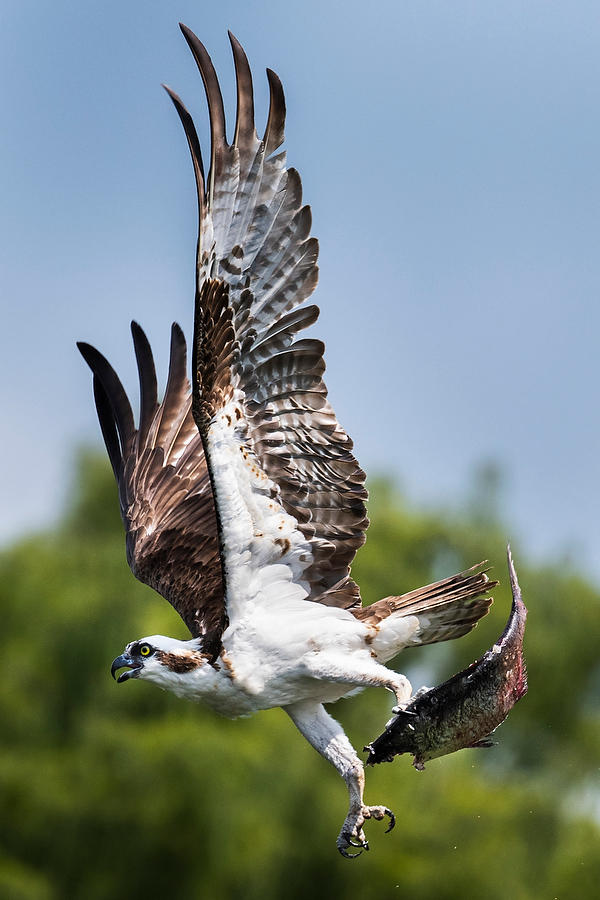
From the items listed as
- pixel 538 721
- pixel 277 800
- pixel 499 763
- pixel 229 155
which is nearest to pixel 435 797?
pixel 277 800

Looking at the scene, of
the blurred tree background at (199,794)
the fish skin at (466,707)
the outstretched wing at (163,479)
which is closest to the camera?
the fish skin at (466,707)

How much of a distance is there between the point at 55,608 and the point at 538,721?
11262 millimetres

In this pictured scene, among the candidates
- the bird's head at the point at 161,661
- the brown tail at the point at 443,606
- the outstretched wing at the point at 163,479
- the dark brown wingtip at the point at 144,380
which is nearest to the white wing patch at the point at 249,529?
the bird's head at the point at 161,661

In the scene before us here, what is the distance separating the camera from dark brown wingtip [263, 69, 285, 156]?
23.9ft

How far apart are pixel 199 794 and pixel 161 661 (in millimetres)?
15800

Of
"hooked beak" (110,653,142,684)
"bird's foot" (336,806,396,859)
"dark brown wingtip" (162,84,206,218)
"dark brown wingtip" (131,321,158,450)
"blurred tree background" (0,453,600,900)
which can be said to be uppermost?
"dark brown wingtip" (162,84,206,218)

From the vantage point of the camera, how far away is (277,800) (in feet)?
77.1

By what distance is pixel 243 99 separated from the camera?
23.9 ft

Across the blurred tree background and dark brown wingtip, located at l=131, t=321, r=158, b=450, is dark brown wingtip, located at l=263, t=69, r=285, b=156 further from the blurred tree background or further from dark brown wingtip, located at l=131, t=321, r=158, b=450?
the blurred tree background

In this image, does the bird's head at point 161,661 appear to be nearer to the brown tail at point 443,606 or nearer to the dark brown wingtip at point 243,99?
the brown tail at point 443,606

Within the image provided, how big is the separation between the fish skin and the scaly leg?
1.52 feet

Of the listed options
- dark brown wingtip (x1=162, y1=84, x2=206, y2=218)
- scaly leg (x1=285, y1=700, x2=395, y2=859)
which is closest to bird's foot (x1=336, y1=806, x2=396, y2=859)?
scaly leg (x1=285, y1=700, x2=395, y2=859)

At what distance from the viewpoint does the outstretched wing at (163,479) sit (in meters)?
9.27

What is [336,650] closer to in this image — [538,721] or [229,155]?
[229,155]
